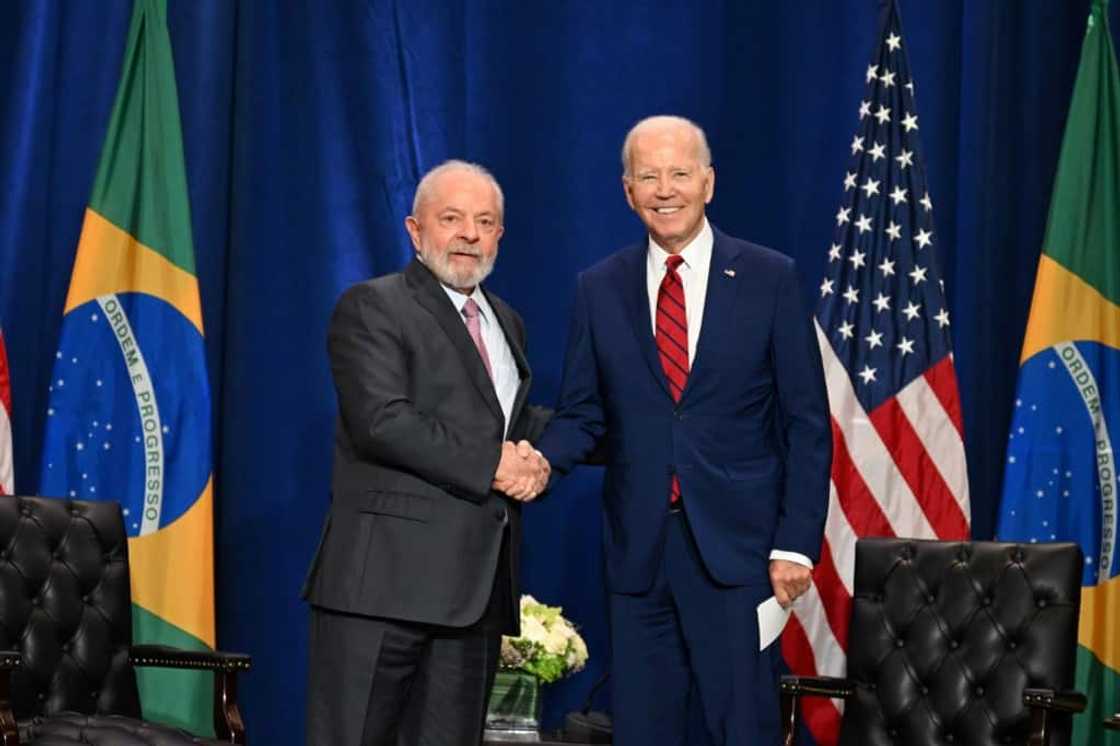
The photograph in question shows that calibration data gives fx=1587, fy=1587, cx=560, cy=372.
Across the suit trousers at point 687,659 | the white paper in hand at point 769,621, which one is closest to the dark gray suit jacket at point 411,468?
the suit trousers at point 687,659

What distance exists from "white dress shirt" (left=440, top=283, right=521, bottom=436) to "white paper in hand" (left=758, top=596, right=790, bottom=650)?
31.1 inches

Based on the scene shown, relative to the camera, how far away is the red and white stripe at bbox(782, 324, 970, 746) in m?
5.39

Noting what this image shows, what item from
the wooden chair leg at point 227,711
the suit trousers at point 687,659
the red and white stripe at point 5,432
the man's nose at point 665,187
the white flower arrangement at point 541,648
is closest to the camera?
the suit trousers at point 687,659

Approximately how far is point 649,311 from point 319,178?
218 cm

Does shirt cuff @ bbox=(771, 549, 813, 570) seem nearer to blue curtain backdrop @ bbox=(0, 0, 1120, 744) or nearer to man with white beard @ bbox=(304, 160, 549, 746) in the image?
man with white beard @ bbox=(304, 160, 549, 746)

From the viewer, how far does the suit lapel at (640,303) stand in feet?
12.8

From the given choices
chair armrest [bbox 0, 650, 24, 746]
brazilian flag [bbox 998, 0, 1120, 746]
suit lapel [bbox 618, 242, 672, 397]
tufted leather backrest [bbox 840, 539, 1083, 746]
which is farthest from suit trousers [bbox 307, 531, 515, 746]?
brazilian flag [bbox 998, 0, 1120, 746]

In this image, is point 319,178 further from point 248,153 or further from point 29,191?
point 29,191

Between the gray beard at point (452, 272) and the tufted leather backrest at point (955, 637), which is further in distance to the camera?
the tufted leather backrest at point (955, 637)

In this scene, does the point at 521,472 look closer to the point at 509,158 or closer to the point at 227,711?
the point at 227,711

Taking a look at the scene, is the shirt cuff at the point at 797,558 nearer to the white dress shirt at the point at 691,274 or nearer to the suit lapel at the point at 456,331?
the white dress shirt at the point at 691,274

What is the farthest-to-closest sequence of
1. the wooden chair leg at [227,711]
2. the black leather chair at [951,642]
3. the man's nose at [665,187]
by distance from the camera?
the black leather chair at [951,642], the wooden chair leg at [227,711], the man's nose at [665,187]

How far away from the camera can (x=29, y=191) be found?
5.44m

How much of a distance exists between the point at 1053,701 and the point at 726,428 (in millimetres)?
1091
